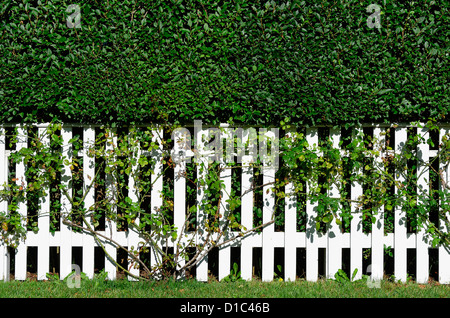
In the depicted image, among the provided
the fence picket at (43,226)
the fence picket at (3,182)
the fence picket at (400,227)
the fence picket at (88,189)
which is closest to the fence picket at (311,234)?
the fence picket at (400,227)

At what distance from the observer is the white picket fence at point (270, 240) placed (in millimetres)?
3699

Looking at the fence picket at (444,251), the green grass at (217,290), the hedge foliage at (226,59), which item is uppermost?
the hedge foliage at (226,59)

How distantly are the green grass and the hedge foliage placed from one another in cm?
147

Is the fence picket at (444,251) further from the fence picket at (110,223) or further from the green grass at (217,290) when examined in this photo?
the fence picket at (110,223)

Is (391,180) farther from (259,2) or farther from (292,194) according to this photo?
(259,2)

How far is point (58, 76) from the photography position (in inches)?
141

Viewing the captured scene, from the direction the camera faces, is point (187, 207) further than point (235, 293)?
Yes

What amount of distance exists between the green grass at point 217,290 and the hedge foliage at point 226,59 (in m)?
1.47

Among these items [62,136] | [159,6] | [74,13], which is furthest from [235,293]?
[74,13]

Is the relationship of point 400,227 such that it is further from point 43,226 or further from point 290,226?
point 43,226

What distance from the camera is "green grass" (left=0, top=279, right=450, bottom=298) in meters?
3.38

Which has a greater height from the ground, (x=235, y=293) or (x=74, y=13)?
(x=74, y=13)

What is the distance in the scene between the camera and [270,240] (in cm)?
371

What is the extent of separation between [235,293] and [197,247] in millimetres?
537
